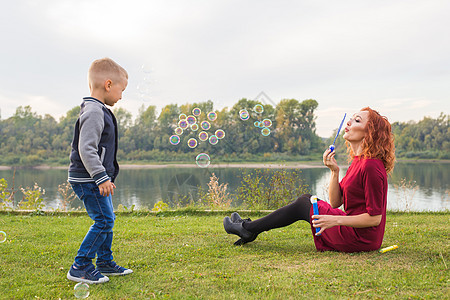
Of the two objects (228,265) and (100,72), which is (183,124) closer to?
(100,72)

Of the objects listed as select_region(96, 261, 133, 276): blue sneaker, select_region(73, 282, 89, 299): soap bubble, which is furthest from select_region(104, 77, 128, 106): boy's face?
select_region(73, 282, 89, 299): soap bubble

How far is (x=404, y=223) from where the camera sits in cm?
485

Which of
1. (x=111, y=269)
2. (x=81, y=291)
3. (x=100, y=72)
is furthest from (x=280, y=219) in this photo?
(x=100, y=72)

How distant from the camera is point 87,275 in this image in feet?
8.77

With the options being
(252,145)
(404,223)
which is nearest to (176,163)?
(252,145)

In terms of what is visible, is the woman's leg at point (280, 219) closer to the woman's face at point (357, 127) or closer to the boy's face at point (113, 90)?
the woman's face at point (357, 127)

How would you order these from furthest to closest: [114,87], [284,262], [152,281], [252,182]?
[252,182] < [284,262] < [114,87] < [152,281]

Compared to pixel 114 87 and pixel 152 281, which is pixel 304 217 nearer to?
pixel 152 281

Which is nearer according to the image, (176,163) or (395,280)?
(395,280)

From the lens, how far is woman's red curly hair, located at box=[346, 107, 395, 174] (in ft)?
10.1

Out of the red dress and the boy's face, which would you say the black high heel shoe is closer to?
the red dress

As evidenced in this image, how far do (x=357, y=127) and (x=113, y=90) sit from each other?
2.08 meters

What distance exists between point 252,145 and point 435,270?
38.3m

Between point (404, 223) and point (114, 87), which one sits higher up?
Answer: point (114, 87)
